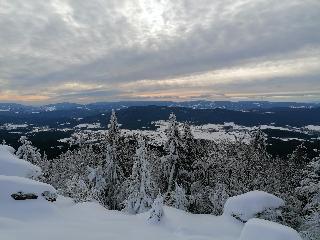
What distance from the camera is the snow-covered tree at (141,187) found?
33250mm

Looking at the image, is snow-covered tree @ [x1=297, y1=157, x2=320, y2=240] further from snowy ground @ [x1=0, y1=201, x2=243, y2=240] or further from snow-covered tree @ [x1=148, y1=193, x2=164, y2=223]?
snow-covered tree @ [x1=148, y1=193, x2=164, y2=223]

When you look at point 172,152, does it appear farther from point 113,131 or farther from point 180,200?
point 113,131

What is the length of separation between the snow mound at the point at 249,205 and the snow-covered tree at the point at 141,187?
14.6 meters

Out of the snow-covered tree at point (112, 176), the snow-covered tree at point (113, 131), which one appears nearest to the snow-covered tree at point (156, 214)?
the snow-covered tree at point (113, 131)

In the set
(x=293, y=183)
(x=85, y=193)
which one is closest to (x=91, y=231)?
(x=85, y=193)

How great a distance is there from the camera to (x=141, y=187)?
33625 mm

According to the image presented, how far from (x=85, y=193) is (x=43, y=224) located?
1692 cm

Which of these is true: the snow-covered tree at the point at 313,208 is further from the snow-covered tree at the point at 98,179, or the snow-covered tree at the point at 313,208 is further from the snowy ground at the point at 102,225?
the snow-covered tree at the point at 98,179

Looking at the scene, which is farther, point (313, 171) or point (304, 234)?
point (313, 171)

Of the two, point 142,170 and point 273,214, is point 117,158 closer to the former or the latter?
point 142,170

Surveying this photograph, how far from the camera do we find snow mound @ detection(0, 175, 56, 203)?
17.0 m

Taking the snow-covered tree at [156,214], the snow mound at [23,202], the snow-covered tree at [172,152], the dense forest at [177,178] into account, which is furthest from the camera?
the snow-covered tree at [172,152]

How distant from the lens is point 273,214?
2033 cm

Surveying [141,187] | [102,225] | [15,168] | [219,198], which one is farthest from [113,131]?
[102,225]
